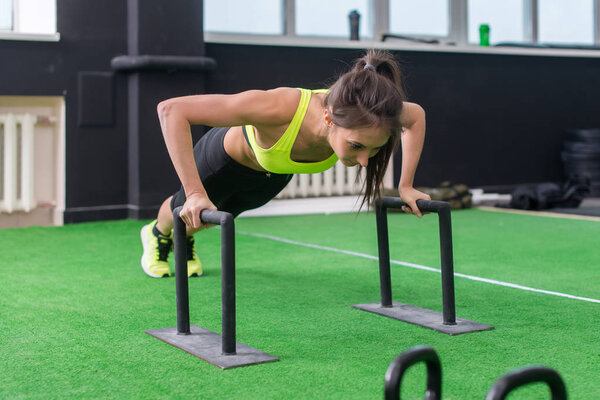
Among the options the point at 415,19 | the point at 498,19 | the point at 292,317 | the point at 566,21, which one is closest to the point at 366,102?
the point at 292,317

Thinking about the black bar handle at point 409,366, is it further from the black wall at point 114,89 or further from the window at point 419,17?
the window at point 419,17

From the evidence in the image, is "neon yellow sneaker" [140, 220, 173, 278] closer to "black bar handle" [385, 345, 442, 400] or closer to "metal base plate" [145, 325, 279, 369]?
"metal base plate" [145, 325, 279, 369]

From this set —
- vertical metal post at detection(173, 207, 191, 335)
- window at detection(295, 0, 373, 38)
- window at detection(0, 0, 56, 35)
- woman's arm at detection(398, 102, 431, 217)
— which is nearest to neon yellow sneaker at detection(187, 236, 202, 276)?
vertical metal post at detection(173, 207, 191, 335)

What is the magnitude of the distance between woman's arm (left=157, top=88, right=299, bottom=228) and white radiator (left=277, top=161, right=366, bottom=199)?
3309 mm

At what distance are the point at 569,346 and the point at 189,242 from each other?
1397mm

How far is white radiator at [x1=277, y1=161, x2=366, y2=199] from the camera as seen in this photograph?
205 inches

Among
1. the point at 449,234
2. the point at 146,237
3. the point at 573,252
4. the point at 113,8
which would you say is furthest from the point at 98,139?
the point at 449,234

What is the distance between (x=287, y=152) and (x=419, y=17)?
13.9ft

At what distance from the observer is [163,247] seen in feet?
9.16

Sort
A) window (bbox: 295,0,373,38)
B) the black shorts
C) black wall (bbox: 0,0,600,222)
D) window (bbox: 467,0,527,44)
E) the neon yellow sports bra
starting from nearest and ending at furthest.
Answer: the neon yellow sports bra → the black shorts → black wall (bbox: 0,0,600,222) → window (bbox: 295,0,373,38) → window (bbox: 467,0,527,44)

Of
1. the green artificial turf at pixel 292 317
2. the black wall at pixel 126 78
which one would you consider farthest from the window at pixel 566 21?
the green artificial turf at pixel 292 317

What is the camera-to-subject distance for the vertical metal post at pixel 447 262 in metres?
2.01

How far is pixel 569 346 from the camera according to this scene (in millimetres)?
1848

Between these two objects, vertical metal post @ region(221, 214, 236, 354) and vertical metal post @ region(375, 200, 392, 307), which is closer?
vertical metal post @ region(221, 214, 236, 354)
